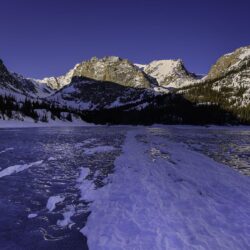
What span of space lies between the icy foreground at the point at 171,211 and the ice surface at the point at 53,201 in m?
1.32

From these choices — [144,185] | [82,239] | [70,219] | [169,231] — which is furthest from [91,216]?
[144,185]

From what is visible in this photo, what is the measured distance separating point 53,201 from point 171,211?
16.2 feet

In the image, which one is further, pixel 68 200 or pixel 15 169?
pixel 15 169

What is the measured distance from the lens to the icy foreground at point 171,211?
935 centimetres

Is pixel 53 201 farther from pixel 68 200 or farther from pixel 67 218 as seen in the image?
pixel 67 218

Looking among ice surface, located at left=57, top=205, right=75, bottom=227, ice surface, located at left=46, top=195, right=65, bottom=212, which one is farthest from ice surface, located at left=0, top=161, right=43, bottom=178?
ice surface, located at left=57, top=205, right=75, bottom=227

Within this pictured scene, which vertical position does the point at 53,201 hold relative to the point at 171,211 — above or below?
below

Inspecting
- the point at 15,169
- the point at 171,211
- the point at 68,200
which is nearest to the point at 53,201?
the point at 68,200

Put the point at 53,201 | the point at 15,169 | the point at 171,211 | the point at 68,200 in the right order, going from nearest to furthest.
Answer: the point at 171,211, the point at 53,201, the point at 68,200, the point at 15,169

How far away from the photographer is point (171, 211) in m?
11.9

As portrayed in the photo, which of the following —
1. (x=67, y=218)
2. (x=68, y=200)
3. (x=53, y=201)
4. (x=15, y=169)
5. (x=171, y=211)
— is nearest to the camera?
(x=67, y=218)

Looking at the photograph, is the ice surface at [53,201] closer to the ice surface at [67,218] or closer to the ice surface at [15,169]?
the ice surface at [67,218]

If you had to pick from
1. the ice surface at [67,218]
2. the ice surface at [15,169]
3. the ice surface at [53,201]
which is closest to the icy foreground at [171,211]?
the ice surface at [67,218]

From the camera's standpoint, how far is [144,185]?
16.3 m
